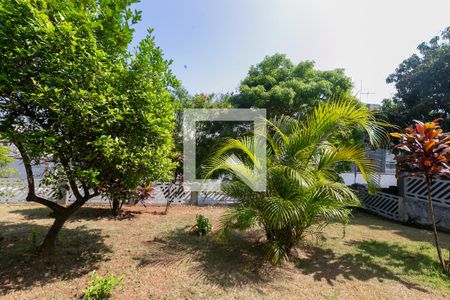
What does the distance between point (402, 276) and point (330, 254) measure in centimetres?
104

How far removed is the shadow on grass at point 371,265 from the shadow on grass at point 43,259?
323cm

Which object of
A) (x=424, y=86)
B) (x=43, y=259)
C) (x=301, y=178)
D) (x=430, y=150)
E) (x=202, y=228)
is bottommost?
(x=43, y=259)

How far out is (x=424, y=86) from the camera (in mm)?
7742

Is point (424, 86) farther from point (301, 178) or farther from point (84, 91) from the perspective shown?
point (84, 91)

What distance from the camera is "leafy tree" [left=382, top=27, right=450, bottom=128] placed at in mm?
7324

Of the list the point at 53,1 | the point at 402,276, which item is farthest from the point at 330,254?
the point at 53,1

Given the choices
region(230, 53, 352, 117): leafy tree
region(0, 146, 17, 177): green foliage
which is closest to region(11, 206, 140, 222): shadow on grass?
region(0, 146, 17, 177): green foliage

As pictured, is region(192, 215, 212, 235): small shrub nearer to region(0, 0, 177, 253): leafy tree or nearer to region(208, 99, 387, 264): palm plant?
region(208, 99, 387, 264): palm plant

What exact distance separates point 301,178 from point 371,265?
1.98 m

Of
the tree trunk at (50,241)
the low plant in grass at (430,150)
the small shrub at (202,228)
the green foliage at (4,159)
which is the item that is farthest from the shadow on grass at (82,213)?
the low plant in grass at (430,150)

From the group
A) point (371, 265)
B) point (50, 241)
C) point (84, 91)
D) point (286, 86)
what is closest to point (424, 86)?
point (286, 86)

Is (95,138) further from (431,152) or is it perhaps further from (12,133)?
(431,152)

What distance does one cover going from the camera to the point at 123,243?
14.3ft

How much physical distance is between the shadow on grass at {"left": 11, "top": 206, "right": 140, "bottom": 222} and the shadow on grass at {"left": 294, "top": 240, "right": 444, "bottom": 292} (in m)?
4.52
